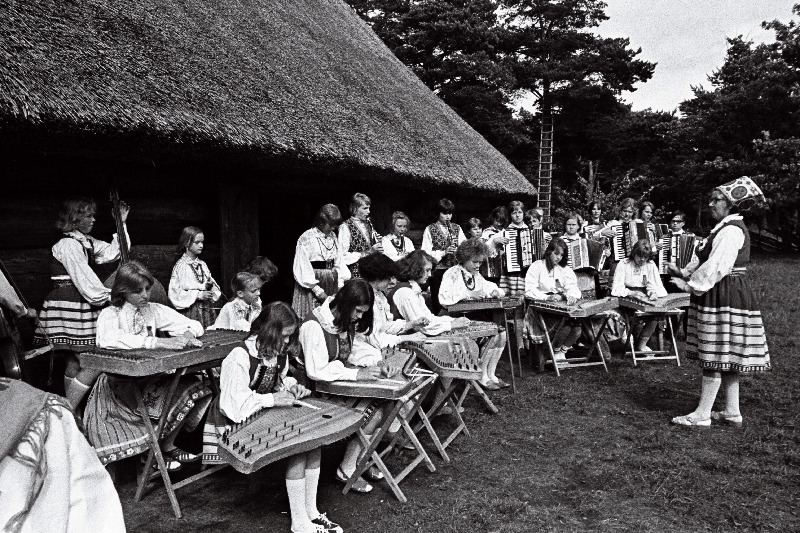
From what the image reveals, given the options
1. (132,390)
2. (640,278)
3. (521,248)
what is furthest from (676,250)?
(132,390)

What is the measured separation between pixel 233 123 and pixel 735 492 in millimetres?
4232

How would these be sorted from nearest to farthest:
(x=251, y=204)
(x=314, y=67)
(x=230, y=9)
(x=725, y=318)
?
(x=725, y=318)
(x=251, y=204)
(x=230, y=9)
(x=314, y=67)

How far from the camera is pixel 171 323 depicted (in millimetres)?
4051

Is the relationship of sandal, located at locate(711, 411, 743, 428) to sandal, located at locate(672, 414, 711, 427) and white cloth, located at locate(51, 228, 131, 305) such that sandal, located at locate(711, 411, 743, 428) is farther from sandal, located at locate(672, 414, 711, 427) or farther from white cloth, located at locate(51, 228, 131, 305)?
white cloth, located at locate(51, 228, 131, 305)

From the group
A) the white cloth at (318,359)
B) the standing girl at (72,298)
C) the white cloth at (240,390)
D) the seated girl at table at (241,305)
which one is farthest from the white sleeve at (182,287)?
the white cloth at (240,390)

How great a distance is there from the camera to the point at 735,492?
376 centimetres

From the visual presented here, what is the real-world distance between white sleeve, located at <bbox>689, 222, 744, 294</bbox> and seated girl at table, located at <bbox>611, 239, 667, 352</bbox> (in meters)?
2.53

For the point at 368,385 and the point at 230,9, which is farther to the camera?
the point at 230,9

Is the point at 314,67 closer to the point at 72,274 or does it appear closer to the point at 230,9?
the point at 230,9

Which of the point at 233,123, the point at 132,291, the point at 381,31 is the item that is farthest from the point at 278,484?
the point at 381,31

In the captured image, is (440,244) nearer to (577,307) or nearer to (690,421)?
(577,307)

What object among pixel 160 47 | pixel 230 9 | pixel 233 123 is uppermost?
pixel 230 9

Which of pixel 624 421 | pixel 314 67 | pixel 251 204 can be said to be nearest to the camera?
pixel 624 421

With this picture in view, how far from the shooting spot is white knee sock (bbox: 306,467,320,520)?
3.14 metres
